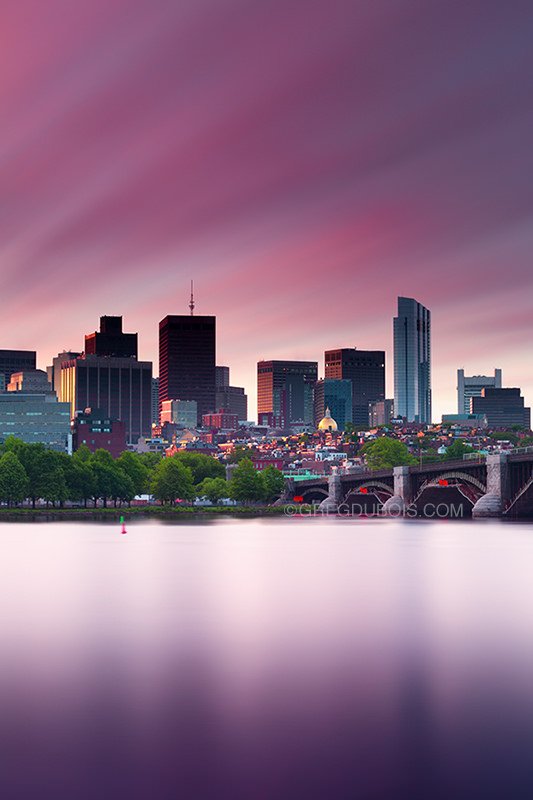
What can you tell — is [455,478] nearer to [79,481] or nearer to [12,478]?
[79,481]

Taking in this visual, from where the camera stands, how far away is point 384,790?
2711 cm

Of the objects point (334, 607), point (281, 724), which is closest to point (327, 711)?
point (281, 724)

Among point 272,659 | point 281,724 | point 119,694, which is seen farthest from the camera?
point 272,659

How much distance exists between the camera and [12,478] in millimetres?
176500

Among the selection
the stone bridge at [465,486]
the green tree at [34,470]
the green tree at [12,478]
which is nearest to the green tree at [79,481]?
the green tree at [34,470]

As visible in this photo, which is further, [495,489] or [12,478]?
[12,478]

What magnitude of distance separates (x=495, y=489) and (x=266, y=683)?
115600mm

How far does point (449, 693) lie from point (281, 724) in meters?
7.36

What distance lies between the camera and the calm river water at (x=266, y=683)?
1120 inches

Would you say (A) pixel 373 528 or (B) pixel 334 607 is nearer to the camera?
(B) pixel 334 607

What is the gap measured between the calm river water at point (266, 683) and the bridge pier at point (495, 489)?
61.3m

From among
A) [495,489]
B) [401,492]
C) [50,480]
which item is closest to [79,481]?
[50,480]

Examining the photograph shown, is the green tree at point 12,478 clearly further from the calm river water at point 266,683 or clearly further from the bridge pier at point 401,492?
the calm river water at point 266,683

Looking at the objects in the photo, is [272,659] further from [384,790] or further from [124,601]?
[124,601]
